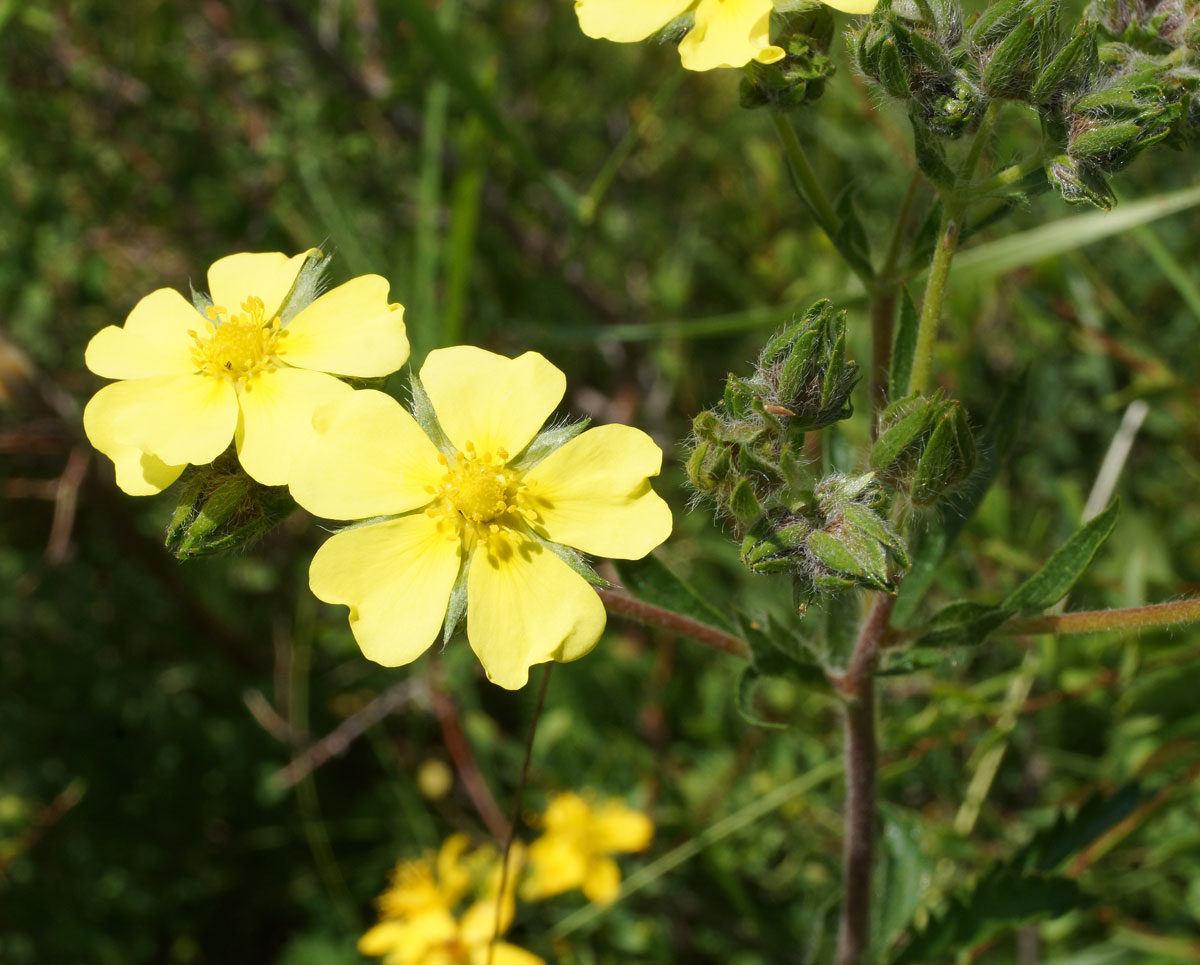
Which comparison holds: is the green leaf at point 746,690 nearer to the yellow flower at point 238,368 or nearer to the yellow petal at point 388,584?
Answer: the yellow petal at point 388,584

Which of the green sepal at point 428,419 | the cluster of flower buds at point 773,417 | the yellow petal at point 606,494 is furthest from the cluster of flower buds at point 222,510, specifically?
the cluster of flower buds at point 773,417

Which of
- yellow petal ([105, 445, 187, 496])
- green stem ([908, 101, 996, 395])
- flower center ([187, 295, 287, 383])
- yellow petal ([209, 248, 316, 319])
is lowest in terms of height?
yellow petal ([105, 445, 187, 496])

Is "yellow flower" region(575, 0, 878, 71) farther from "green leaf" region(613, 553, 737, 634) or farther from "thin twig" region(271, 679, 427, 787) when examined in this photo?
"thin twig" region(271, 679, 427, 787)

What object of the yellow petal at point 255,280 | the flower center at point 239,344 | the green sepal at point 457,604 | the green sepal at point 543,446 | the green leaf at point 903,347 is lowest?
the green sepal at point 457,604

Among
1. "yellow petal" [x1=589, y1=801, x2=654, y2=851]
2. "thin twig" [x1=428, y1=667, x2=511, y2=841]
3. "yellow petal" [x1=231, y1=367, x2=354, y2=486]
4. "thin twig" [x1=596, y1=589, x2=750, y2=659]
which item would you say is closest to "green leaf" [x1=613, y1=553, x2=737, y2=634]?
"thin twig" [x1=596, y1=589, x2=750, y2=659]

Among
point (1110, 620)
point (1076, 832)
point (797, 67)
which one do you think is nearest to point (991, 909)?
point (1076, 832)

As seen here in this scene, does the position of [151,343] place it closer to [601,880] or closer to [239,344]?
[239,344]
